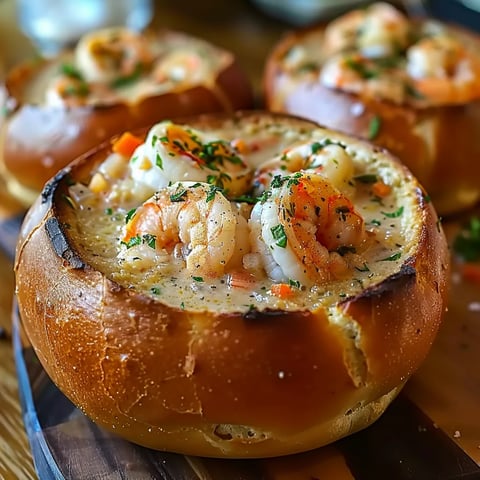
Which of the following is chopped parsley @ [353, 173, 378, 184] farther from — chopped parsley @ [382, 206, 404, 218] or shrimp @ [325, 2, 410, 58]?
shrimp @ [325, 2, 410, 58]

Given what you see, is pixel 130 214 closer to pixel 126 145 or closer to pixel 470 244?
pixel 126 145

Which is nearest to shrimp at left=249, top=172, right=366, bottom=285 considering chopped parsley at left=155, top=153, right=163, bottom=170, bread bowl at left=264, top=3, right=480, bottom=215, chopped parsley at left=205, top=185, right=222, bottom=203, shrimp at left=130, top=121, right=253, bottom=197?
chopped parsley at left=205, top=185, right=222, bottom=203

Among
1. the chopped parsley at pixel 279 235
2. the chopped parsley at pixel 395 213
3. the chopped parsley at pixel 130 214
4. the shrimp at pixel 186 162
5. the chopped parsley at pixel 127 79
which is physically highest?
the chopped parsley at pixel 279 235

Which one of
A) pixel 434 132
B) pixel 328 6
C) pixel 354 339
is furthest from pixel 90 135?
pixel 328 6

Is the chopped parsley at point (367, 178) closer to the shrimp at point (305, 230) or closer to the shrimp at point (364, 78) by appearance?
the shrimp at point (305, 230)

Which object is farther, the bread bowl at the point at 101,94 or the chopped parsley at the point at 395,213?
the bread bowl at the point at 101,94

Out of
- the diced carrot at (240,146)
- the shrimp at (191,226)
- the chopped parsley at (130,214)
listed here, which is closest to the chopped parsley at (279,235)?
the shrimp at (191,226)
